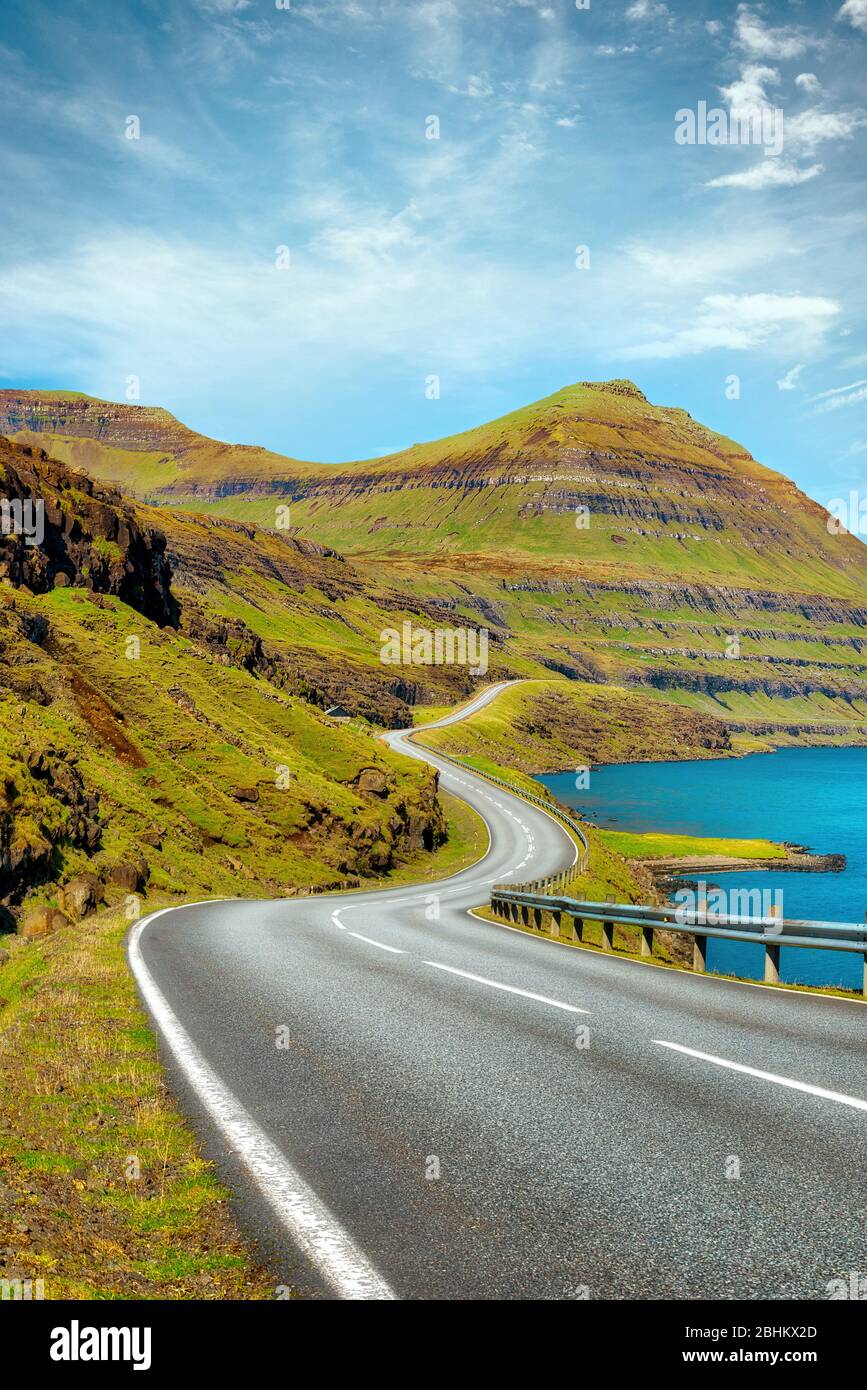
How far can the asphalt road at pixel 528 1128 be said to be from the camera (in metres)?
4.36

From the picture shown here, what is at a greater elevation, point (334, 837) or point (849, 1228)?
point (849, 1228)

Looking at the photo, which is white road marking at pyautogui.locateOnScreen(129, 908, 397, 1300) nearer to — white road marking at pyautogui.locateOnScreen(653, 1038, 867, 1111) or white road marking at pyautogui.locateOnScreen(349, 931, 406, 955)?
white road marking at pyautogui.locateOnScreen(653, 1038, 867, 1111)

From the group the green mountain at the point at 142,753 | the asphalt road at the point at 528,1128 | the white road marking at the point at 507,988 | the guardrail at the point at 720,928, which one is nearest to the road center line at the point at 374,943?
the white road marking at the point at 507,988

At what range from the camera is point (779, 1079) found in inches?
290

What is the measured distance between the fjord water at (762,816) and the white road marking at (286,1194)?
24728 millimetres

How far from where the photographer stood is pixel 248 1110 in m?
7.02

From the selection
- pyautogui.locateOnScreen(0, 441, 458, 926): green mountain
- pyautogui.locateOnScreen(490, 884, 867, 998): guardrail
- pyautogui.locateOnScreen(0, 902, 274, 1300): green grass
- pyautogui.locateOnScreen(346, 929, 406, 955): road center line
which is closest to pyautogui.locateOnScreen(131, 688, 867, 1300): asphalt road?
pyautogui.locateOnScreen(0, 902, 274, 1300): green grass

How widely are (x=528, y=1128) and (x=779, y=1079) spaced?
8.35 feet

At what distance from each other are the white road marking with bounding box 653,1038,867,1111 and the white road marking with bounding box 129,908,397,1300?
4212 mm

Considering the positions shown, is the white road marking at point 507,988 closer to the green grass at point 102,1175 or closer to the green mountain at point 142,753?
the green grass at point 102,1175
